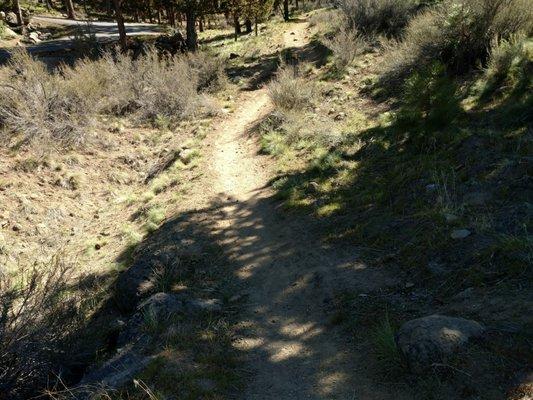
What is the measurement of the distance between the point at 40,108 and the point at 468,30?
954 cm

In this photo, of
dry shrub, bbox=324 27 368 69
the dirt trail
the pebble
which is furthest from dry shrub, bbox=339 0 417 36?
the pebble

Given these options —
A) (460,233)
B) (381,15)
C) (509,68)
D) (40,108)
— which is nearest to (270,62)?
(381,15)

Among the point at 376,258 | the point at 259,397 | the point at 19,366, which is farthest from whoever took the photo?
the point at 376,258

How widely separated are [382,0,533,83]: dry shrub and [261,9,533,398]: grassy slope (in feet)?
3.42

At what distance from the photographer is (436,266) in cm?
471

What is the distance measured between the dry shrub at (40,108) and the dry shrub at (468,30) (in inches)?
318

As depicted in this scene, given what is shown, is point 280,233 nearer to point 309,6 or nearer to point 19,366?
point 19,366

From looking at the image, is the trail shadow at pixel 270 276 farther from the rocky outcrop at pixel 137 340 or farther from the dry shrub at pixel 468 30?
the dry shrub at pixel 468 30

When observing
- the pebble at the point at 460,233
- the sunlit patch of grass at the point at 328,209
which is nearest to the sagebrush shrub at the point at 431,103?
the sunlit patch of grass at the point at 328,209

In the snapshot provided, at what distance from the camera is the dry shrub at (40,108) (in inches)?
393

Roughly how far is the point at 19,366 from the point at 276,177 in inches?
217

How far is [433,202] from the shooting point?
5.75 metres

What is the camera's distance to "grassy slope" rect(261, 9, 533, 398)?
3686 millimetres

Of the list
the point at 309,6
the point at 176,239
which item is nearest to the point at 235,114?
the point at 176,239
